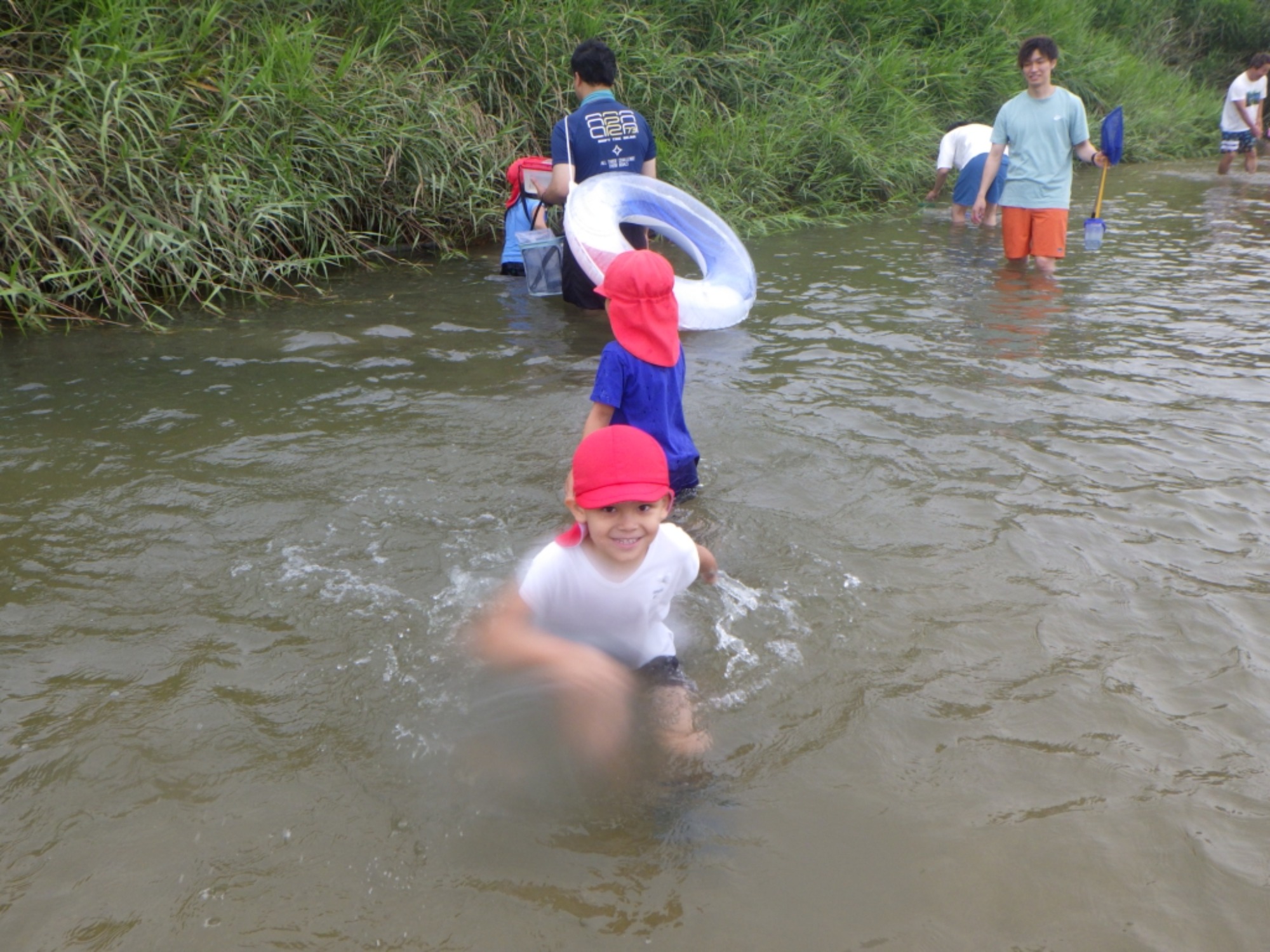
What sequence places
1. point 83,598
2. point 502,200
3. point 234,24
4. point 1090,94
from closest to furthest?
1. point 83,598
2. point 234,24
3. point 502,200
4. point 1090,94

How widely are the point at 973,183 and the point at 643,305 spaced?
302 inches

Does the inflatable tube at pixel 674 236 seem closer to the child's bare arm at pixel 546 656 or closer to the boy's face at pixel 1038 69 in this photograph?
the boy's face at pixel 1038 69

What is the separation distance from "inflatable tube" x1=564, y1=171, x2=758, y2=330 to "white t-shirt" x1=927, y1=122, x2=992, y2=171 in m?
4.16

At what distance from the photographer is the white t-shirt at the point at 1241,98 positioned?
1330 cm

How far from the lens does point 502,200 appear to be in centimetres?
898

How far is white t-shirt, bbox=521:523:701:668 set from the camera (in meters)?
2.77

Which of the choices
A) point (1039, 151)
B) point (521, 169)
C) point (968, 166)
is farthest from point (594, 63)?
point (968, 166)

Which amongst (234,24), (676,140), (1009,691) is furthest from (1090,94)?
(1009,691)

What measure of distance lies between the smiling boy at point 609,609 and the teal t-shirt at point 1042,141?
5651 mm

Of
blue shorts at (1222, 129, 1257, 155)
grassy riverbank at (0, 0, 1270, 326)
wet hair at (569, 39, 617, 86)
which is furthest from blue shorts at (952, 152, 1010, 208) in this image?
blue shorts at (1222, 129, 1257, 155)

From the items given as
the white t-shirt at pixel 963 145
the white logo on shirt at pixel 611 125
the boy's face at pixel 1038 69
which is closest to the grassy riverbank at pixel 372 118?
the white t-shirt at pixel 963 145

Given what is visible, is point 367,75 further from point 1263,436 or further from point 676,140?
point 1263,436

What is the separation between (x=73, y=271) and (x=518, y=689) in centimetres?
490

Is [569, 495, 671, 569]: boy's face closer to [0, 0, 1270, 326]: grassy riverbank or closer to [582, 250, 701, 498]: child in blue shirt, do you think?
[582, 250, 701, 498]: child in blue shirt
